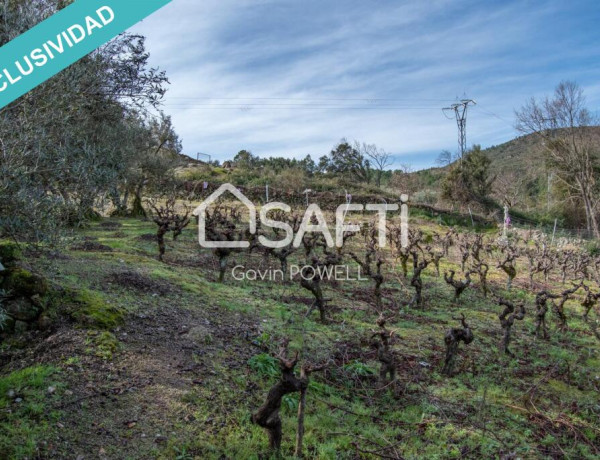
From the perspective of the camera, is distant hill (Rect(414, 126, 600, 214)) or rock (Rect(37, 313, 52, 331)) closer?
rock (Rect(37, 313, 52, 331))

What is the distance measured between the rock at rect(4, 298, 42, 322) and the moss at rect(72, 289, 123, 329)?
0.42m

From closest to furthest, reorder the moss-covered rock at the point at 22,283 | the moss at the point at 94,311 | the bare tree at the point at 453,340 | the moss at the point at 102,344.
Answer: the moss at the point at 102,344 < the moss-covered rock at the point at 22,283 < the moss at the point at 94,311 < the bare tree at the point at 453,340

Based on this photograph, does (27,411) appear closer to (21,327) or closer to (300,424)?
(21,327)

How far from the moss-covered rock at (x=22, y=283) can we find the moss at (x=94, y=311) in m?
0.47

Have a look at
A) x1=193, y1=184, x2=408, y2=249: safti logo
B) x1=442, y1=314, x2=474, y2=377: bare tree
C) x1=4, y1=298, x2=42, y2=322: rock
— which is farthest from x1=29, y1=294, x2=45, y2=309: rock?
x1=442, y1=314, x2=474, y2=377: bare tree

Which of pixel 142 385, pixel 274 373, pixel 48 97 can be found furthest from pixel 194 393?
pixel 48 97

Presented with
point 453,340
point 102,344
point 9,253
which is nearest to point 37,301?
point 9,253

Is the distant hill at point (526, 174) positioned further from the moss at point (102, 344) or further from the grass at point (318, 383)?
the moss at point (102, 344)

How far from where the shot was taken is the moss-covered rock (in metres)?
4.70

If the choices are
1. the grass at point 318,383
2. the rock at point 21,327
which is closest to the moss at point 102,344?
the grass at point 318,383

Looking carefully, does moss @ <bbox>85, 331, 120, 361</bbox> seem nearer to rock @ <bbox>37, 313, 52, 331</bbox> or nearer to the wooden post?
rock @ <bbox>37, 313, 52, 331</bbox>

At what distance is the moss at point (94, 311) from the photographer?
4.95 meters

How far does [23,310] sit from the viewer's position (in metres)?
4.70

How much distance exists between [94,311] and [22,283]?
0.88 meters
